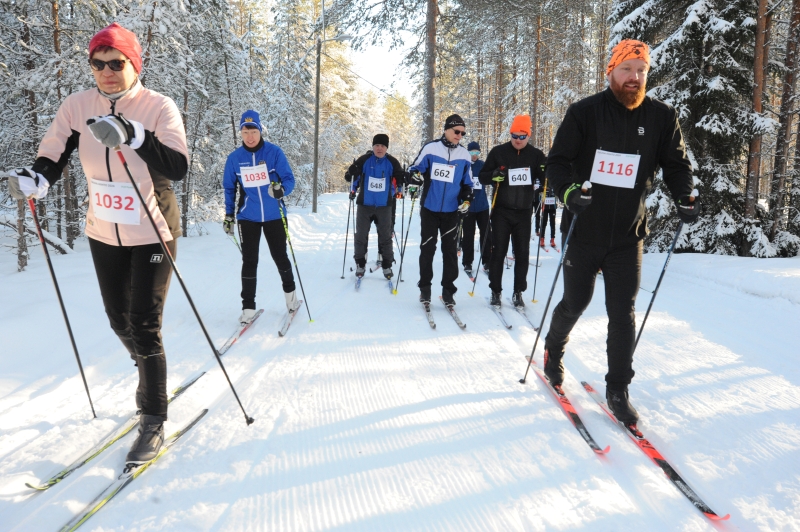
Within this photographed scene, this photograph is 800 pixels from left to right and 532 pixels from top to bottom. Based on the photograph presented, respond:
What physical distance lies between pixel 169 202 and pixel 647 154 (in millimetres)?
3079

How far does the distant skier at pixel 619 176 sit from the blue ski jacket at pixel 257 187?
321 cm

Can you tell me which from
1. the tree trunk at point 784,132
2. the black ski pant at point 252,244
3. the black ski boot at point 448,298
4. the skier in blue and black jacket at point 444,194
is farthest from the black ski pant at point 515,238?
the tree trunk at point 784,132

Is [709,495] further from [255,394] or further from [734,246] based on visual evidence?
[734,246]

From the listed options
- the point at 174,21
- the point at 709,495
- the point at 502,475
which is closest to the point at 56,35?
the point at 174,21

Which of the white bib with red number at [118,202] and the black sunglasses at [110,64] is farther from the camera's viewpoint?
the white bib with red number at [118,202]

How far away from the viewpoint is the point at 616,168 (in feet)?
9.51

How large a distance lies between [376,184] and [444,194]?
6.35ft

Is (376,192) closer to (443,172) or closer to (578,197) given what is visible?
(443,172)

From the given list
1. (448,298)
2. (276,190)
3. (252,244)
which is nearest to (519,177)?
(448,298)

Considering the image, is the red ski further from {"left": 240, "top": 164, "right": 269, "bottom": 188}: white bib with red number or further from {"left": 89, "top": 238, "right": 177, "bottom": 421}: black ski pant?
{"left": 240, "top": 164, "right": 269, "bottom": 188}: white bib with red number

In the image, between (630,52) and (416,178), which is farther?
(416,178)

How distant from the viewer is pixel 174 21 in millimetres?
8758

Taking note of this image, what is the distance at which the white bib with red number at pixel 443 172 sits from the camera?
5.52m

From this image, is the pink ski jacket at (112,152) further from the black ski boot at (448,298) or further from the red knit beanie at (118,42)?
the black ski boot at (448,298)
